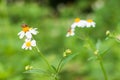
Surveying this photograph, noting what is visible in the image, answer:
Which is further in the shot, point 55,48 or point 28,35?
point 55,48

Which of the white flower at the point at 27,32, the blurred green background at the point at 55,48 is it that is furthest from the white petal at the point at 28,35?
the blurred green background at the point at 55,48

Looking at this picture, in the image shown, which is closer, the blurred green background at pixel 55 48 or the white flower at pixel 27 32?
the white flower at pixel 27 32

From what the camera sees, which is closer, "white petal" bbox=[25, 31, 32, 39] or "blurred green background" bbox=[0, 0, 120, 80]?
"white petal" bbox=[25, 31, 32, 39]

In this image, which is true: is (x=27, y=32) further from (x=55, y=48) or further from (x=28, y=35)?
(x=55, y=48)

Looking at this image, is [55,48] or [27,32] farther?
[55,48]

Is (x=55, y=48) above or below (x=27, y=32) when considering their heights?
above

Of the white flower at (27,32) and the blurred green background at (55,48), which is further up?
the blurred green background at (55,48)

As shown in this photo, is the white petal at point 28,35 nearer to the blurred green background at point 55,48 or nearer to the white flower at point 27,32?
the white flower at point 27,32

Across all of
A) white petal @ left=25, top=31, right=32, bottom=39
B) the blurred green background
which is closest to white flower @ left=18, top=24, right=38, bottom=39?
white petal @ left=25, top=31, right=32, bottom=39

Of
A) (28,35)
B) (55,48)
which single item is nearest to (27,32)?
(28,35)

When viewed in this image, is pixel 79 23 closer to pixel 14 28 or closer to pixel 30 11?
pixel 14 28

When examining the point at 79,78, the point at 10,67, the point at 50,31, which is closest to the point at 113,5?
the point at 50,31

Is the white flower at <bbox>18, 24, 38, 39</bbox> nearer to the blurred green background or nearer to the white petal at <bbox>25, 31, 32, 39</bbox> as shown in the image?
the white petal at <bbox>25, 31, 32, 39</bbox>
